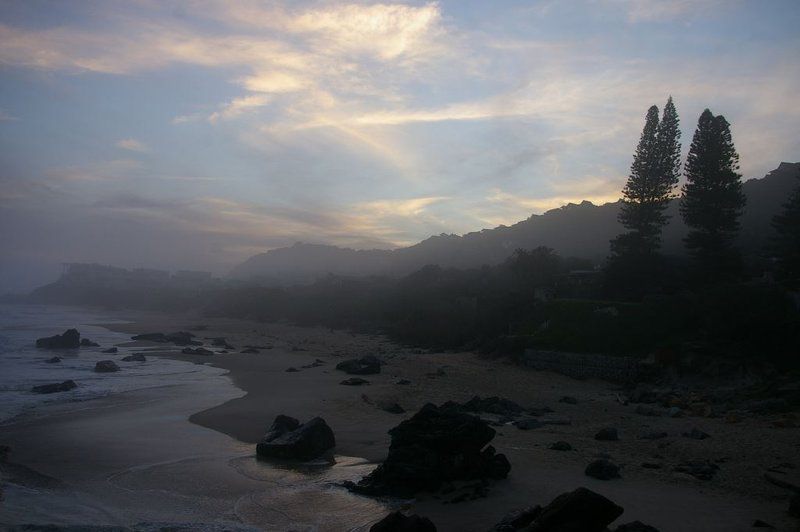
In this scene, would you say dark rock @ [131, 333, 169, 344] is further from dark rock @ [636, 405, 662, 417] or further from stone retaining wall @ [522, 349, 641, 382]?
dark rock @ [636, 405, 662, 417]

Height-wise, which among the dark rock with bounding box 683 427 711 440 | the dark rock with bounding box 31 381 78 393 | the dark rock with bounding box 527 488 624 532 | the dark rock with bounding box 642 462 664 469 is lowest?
the dark rock with bounding box 31 381 78 393

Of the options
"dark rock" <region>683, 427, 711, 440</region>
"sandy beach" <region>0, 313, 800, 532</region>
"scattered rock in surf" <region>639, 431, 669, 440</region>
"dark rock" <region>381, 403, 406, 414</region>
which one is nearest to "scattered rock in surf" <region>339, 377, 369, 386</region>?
"sandy beach" <region>0, 313, 800, 532</region>

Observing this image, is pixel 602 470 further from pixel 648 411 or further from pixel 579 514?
pixel 648 411

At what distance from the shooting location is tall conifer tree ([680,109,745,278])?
33906mm

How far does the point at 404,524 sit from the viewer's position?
816 centimetres

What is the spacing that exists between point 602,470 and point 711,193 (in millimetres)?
29614

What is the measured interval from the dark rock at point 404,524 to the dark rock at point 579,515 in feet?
5.06

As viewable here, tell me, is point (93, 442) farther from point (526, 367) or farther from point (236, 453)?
point (526, 367)


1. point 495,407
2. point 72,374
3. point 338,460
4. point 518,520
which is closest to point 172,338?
point 72,374

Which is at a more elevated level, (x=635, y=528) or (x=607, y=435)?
(x=635, y=528)

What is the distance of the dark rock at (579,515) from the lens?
7.71m

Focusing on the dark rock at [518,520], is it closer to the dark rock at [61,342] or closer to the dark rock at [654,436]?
the dark rock at [654,436]

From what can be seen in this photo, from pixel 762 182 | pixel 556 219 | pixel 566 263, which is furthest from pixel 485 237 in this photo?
pixel 566 263

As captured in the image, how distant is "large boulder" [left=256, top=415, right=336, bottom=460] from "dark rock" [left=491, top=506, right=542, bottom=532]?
20.1 ft
